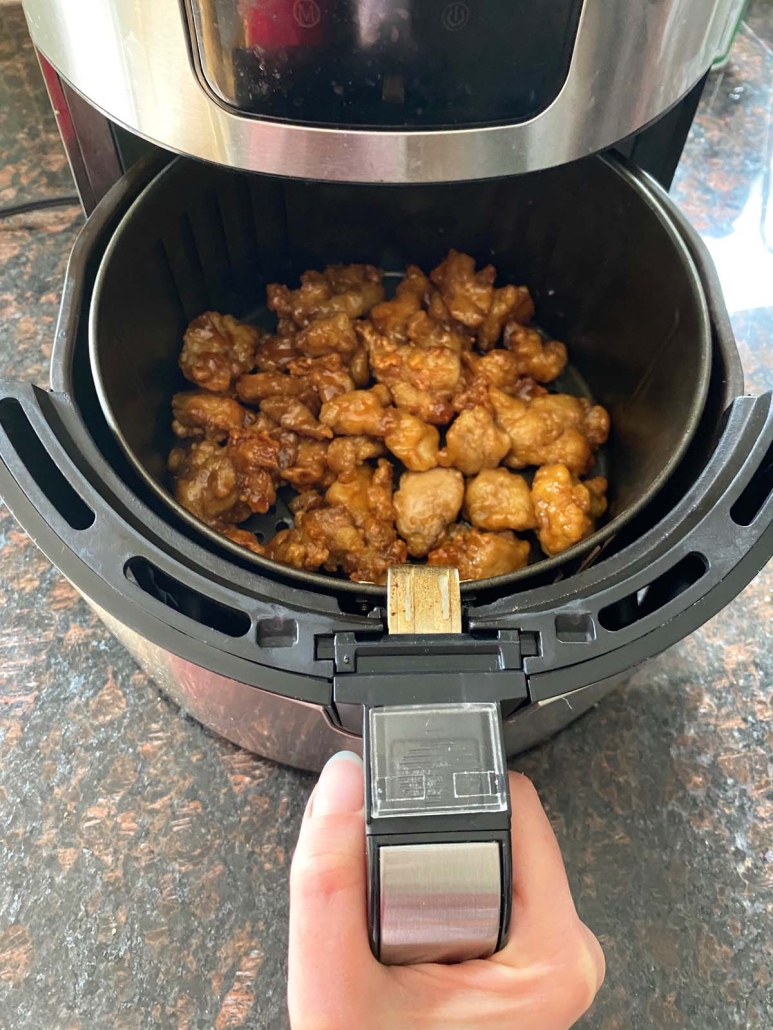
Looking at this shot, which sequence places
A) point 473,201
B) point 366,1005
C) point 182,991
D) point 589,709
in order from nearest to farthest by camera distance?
point 366,1005
point 182,991
point 589,709
point 473,201

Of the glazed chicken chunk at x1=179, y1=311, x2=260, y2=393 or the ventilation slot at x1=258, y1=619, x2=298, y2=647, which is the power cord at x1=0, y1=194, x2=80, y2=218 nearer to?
the glazed chicken chunk at x1=179, y1=311, x2=260, y2=393

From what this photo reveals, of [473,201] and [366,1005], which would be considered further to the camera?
[473,201]

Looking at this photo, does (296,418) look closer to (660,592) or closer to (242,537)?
(242,537)

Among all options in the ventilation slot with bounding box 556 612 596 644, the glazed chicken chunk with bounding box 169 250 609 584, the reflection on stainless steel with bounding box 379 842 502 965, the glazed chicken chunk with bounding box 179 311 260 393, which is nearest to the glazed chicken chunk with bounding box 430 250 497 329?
the glazed chicken chunk with bounding box 169 250 609 584

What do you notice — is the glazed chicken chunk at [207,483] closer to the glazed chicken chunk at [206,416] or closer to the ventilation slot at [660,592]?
the glazed chicken chunk at [206,416]

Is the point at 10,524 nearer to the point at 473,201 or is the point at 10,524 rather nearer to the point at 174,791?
the point at 174,791

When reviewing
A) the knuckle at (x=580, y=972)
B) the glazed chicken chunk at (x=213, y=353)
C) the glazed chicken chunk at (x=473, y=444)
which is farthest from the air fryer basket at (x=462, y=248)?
→ the knuckle at (x=580, y=972)

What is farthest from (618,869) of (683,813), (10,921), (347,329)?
(347,329)
